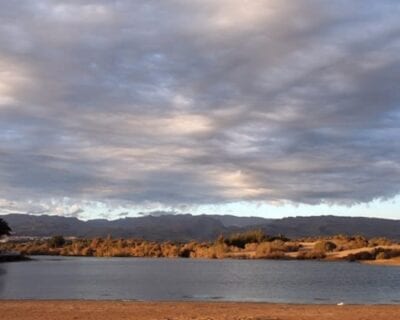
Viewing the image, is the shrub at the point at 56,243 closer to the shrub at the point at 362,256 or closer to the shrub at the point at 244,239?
the shrub at the point at 244,239

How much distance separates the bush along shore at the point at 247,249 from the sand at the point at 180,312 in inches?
2750

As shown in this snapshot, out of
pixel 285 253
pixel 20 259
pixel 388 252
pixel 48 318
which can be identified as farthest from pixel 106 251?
pixel 48 318

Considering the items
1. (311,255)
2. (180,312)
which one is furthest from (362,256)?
(180,312)

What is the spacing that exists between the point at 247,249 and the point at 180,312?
96.0 m

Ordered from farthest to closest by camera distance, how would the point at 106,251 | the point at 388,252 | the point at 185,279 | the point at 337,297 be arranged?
the point at 106,251
the point at 388,252
the point at 185,279
the point at 337,297

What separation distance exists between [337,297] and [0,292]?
75.4 feet

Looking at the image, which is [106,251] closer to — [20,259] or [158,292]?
[20,259]

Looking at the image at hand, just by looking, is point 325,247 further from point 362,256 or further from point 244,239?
point 244,239

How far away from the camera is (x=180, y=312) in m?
28.6

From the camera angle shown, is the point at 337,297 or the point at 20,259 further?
the point at 20,259

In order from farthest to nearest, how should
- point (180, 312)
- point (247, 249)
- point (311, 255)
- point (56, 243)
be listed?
point (56, 243)
point (247, 249)
point (311, 255)
point (180, 312)

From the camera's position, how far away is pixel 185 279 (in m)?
58.5

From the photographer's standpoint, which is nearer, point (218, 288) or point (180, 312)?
point (180, 312)

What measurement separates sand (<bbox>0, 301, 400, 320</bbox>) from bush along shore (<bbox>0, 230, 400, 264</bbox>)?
6984 cm
